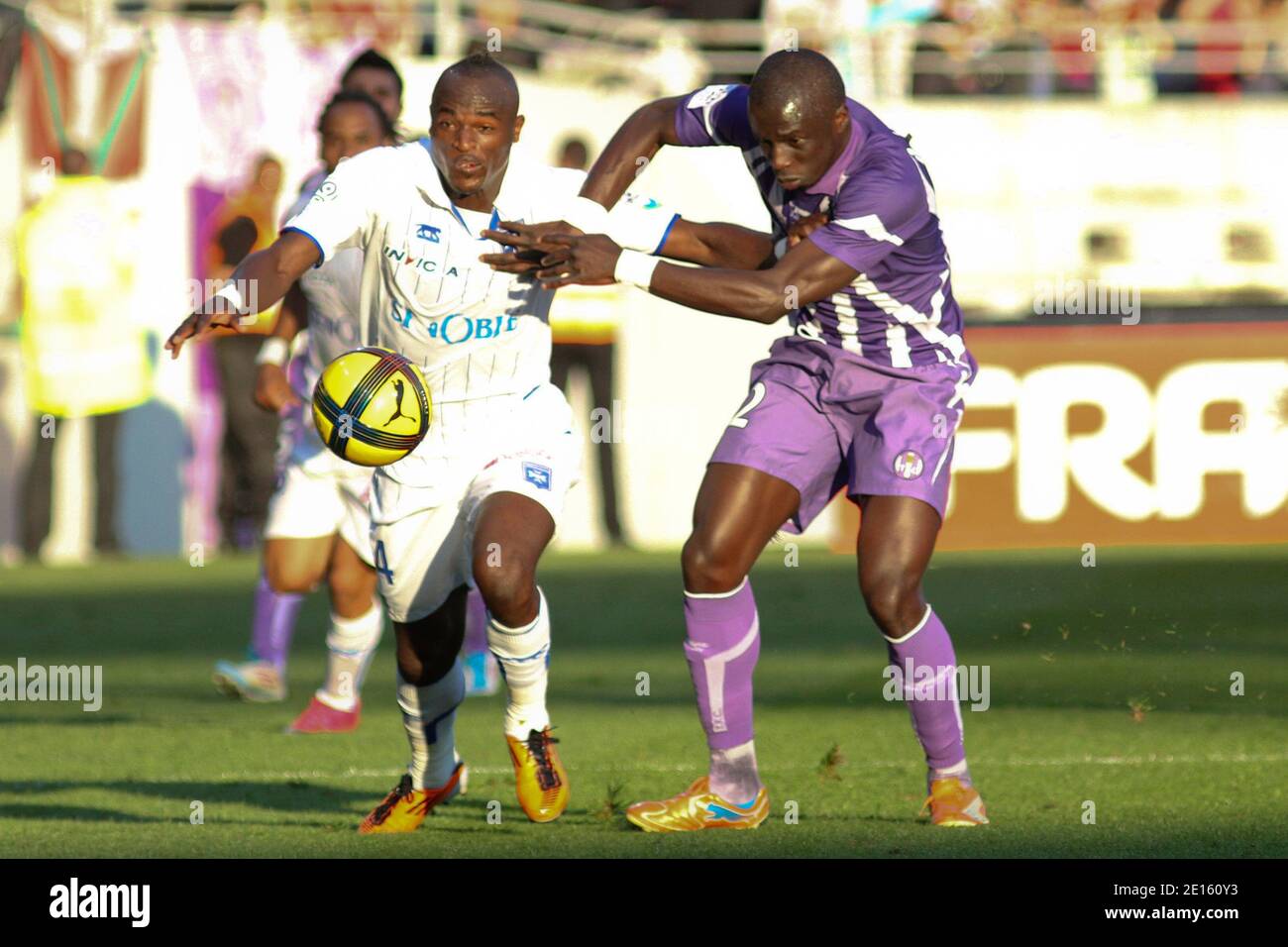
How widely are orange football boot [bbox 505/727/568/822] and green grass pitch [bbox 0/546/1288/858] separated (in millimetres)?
97

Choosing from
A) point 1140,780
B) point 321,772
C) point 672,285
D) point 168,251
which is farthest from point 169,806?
point 168,251

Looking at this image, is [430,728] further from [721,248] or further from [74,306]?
[74,306]

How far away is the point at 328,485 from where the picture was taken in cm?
941

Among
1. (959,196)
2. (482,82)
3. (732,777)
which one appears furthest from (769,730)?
(959,196)

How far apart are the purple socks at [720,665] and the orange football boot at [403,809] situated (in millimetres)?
875

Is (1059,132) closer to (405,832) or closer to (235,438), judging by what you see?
(235,438)

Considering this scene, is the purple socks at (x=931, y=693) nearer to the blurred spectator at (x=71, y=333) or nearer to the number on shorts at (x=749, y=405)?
the number on shorts at (x=749, y=405)

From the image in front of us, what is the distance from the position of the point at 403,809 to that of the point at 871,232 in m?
2.23

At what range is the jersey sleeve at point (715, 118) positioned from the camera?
706 centimetres

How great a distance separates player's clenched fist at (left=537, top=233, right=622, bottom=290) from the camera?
245 inches

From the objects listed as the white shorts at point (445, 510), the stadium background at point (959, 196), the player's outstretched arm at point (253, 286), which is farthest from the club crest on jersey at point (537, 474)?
the stadium background at point (959, 196)

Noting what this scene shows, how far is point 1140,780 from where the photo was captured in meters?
7.54

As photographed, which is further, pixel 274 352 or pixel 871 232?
pixel 274 352

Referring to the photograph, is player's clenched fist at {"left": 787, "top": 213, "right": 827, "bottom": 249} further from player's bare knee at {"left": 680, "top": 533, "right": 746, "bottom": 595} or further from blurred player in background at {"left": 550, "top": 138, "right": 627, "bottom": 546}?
blurred player in background at {"left": 550, "top": 138, "right": 627, "bottom": 546}
